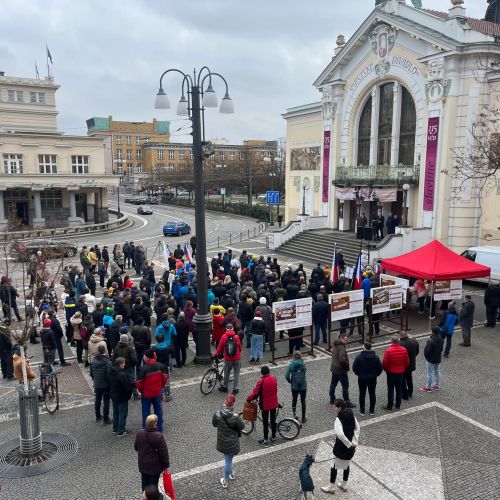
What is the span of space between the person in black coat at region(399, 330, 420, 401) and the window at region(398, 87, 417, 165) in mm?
19762

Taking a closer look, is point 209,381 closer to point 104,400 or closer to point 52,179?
point 104,400

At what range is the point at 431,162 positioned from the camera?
2511 centimetres

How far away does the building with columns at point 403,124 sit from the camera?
23.8 m

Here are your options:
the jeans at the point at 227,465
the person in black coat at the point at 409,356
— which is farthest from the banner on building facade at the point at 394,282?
the jeans at the point at 227,465

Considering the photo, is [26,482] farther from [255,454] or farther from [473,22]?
[473,22]

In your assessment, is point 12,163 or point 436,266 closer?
point 436,266

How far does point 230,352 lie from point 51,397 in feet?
12.4

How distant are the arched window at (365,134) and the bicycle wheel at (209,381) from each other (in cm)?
2314

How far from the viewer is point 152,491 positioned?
539 centimetres

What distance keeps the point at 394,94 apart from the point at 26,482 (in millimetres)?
26573

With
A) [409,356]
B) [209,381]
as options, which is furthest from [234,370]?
[409,356]

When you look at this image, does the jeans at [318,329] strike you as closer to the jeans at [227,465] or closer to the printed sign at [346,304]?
the printed sign at [346,304]

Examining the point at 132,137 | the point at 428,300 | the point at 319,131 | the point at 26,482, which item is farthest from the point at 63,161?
the point at 132,137

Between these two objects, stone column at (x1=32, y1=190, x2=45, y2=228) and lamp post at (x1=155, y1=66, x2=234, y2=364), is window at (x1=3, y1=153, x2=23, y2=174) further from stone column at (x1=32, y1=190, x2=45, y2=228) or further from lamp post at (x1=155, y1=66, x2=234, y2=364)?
lamp post at (x1=155, y1=66, x2=234, y2=364)
